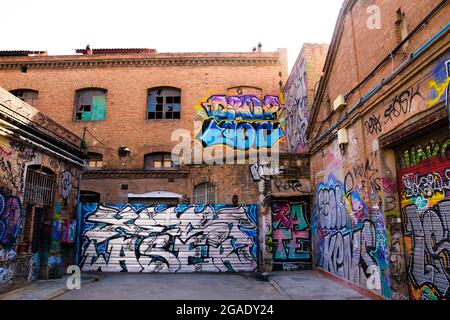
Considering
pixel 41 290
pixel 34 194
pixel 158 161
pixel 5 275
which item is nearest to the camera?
pixel 5 275

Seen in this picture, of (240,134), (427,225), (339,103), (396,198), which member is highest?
(240,134)

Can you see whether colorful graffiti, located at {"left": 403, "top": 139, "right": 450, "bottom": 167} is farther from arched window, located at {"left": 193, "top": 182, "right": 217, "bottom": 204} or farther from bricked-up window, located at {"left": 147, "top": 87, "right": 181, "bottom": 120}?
bricked-up window, located at {"left": 147, "top": 87, "right": 181, "bottom": 120}

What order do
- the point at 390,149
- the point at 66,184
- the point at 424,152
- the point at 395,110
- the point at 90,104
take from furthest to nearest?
1. the point at 90,104
2. the point at 66,184
3. the point at 390,149
4. the point at 395,110
5. the point at 424,152

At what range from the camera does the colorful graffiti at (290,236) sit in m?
11.9

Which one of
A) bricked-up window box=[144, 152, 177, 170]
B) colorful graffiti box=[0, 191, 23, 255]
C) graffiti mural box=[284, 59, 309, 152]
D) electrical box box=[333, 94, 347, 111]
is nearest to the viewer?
colorful graffiti box=[0, 191, 23, 255]

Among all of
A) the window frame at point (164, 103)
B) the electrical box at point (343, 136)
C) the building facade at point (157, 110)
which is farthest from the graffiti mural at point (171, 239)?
the window frame at point (164, 103)

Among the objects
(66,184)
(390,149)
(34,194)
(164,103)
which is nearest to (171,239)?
(66,184)

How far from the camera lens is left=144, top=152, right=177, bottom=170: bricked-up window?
1886 cm

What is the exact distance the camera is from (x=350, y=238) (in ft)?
28.6

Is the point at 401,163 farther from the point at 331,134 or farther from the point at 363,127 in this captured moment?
the point at 331,134

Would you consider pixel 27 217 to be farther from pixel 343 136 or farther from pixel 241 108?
pixel 241 108

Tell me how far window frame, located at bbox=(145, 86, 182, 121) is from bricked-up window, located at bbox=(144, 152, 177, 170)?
2.10 meters

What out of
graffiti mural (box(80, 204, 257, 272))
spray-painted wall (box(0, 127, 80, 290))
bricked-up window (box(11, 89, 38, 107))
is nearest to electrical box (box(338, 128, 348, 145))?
graffiti mural (box(80, 204, 257, 272))

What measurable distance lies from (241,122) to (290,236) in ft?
29.6
